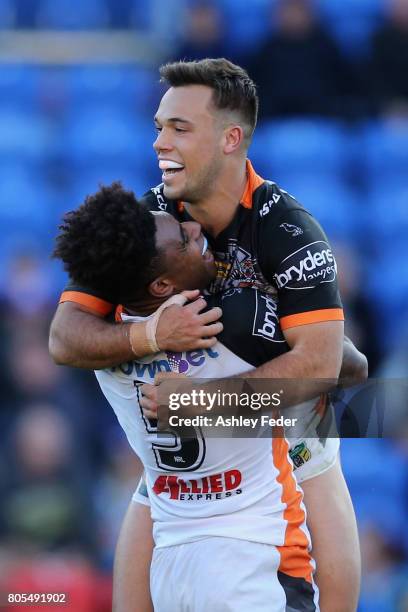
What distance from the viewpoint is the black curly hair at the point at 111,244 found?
3.62 meters

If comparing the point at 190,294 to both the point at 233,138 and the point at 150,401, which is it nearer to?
the point at 150,401

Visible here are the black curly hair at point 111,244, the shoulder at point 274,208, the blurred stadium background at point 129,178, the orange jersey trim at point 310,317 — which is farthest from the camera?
the blurred stadium background at point 129,178

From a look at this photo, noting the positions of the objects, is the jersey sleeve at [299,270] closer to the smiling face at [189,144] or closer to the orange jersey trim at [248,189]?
the orange jersey trim at [248,189]

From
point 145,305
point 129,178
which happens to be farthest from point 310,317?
point 129,178

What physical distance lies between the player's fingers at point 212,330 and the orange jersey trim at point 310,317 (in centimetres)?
22

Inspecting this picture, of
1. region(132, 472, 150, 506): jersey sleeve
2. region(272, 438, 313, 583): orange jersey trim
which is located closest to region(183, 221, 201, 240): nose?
region(272, 438, 313, 583): orange jersey trim

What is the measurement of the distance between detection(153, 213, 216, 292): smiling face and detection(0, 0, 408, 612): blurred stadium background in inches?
83.7

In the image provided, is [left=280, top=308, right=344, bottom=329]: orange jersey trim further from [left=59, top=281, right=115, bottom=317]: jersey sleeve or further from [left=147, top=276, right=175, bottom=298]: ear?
[left=59, top=281, right=115, bottom=317]: jersey sleeve

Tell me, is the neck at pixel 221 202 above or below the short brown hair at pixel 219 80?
below

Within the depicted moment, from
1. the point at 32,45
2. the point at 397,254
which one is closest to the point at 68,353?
the point at 397,254

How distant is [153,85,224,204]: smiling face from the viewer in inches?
157

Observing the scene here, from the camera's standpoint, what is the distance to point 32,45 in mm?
9172

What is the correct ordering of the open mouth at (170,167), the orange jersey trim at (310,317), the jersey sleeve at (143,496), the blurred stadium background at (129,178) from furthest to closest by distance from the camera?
the blurred stadium background at (129,178) < the jersey sleeve at (143,496) < the open mouth at (170,167) < the orange jersey trim at (310,317)

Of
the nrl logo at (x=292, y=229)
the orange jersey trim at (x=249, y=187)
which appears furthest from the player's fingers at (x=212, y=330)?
the orange jersey trim at (x=249, y=187)
